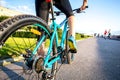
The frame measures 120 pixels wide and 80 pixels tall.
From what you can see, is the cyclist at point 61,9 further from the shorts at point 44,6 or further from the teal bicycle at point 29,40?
the teal bicycle at point 29,40

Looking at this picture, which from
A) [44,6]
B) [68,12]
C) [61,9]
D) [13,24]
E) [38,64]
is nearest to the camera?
[13,24]

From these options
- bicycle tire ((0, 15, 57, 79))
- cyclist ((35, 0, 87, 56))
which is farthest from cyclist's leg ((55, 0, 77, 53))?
bicycle tire ((0, 15, 57, 79))

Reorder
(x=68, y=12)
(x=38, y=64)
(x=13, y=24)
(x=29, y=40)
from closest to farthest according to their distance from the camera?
(x=13, y=24) → (x=38, y=64) → (x=29, y=40) → (x=68, y=12)

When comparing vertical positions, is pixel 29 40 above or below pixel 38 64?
above

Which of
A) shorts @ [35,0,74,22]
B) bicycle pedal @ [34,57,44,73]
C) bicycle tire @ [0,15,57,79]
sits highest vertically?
shorts @ [35,0,74,22]

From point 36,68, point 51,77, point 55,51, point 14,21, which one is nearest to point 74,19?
point 55,51

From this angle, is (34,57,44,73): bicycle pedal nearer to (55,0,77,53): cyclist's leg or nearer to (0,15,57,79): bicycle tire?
(0,15,57,79): bicycle tire

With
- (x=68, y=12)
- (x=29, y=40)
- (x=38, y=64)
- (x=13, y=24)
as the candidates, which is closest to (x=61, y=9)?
(x=68, y=12)

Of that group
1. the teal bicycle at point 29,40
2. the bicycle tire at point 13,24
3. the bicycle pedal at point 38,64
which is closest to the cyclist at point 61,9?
the teal bicycle at point 29,40

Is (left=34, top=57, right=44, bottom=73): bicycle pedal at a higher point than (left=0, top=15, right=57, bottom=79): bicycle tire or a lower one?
lower

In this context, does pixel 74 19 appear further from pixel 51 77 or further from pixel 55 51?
pixel 51 77

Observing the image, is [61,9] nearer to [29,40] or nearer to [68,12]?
[68,12]

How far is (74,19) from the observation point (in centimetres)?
439

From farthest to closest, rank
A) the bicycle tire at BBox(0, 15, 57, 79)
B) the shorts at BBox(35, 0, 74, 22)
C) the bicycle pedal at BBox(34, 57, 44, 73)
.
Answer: the shorts at BBox(35, 0, 74, 22) → the bicycle pedal at BBox(34, 57, 44, 73) → the bicycle tire at BBox(0, 15, 57, 79)
